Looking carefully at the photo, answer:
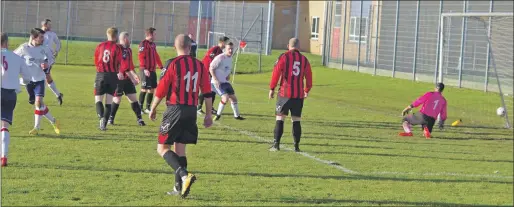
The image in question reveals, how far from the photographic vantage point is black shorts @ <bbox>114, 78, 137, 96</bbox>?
18.1 m

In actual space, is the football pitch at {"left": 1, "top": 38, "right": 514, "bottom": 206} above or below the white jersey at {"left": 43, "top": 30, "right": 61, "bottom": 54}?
below

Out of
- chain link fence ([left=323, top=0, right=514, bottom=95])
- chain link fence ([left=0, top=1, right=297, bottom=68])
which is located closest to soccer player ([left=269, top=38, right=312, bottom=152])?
chain link fence ([left=323, top=0, right=514, bottom=95])

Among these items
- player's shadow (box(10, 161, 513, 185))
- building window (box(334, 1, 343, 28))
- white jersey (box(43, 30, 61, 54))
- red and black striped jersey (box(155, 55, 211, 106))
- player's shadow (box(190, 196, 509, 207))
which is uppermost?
building window (box(334, 1, 343, 28))

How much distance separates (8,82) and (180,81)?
127 inches

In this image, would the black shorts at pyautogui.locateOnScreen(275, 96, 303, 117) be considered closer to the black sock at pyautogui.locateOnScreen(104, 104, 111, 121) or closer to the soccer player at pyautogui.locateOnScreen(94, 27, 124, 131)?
the soccer player at pyautogui.locateOnScreen(94, 27, 124, 131)

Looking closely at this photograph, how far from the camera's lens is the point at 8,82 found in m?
12.5

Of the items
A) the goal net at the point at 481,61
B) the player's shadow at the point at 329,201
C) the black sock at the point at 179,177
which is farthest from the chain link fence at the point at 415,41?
the black sock at the point at 179,177

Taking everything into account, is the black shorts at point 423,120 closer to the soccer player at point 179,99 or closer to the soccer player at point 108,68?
the soccer player at point 108,68

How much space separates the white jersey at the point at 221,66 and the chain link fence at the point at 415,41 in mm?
10030

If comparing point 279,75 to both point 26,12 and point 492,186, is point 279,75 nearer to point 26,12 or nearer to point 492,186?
point 492,186

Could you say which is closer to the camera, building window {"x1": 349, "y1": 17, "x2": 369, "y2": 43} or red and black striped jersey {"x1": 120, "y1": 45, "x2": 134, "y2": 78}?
red and black striped jersey {"x1": 120, "y1": 45, "x2": 134, "y2": 78}

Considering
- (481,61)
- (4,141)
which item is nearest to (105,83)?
(4,141)

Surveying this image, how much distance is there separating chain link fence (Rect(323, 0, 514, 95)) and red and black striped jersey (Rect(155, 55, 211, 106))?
18.3 meters

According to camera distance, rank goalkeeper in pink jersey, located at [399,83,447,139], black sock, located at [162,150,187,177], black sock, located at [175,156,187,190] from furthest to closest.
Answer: goalkeeper in pink jersey, located at [399,83,447,139], black sock, located at [175,156,187,190], black sock, located at [162,150,187,177]
